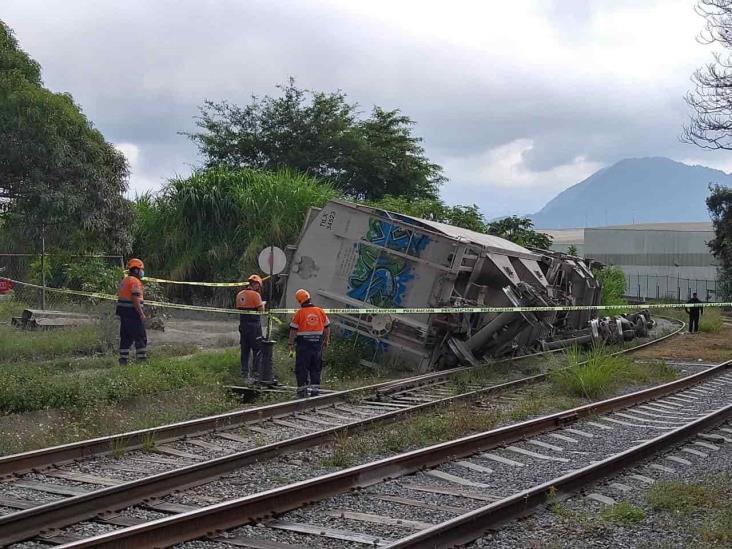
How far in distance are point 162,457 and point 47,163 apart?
32.1ft

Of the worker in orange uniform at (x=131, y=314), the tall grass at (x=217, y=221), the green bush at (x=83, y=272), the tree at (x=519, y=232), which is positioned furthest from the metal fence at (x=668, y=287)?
the worker in orange uniform at (x=131, y=314)

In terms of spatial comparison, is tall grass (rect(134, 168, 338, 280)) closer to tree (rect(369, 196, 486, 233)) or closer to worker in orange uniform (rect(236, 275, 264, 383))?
tree (rect(369, 196, 486, 233))

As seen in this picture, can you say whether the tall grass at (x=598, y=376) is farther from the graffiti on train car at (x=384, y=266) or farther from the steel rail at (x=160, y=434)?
the graffiti on train car at (x=384, y=266)

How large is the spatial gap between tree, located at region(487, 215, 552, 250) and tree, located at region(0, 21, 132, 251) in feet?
62.7

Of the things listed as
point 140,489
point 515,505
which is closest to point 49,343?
point 140,489

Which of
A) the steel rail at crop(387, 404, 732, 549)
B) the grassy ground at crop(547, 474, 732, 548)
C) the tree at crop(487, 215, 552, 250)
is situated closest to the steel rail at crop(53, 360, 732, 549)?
the steel rail at crop(387, 404, 732, 549)

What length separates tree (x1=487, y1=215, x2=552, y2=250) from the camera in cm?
3509

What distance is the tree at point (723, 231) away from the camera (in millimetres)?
43594

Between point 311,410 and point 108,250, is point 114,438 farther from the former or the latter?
point 108,250

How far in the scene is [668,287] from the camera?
55781 millimetres

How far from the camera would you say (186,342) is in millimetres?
18000

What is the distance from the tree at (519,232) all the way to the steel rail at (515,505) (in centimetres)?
2559

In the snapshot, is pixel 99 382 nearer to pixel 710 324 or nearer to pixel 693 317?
pixel 693 317

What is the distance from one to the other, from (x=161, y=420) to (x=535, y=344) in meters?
9.27
